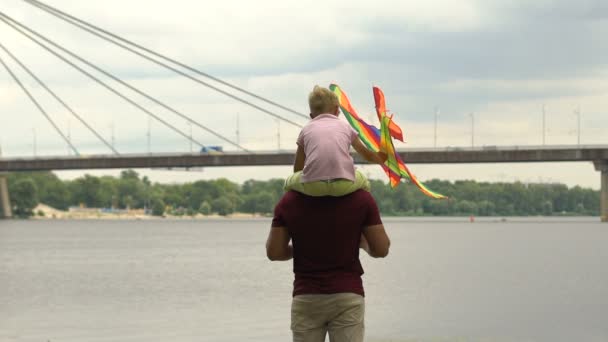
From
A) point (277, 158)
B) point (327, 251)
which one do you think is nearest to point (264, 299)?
point (327, 251)

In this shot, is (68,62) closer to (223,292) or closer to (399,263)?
(399,263)

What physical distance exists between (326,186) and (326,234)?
0.30m

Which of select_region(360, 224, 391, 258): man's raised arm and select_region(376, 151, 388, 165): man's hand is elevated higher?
select_region(376, 151, 388, 165): man's hand

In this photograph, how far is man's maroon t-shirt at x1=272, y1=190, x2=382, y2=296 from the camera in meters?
5.18

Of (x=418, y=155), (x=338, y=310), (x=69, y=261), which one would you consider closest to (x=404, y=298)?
(x=338, y=310)

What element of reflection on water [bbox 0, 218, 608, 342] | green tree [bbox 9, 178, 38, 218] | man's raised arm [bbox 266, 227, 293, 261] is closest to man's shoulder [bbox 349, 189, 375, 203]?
man's raised arm [bbox 266, 227, 293, 261]

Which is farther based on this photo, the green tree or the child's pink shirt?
the green tree

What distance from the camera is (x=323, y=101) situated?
5.24 meters

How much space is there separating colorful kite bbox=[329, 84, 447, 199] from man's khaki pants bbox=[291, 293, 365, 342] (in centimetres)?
66

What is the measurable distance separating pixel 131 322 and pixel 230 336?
3.28 meters

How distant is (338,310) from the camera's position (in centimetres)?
528

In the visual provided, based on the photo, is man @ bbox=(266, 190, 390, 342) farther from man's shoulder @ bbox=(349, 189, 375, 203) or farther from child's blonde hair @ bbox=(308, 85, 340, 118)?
child's blonde hair @ bbox=(308, 85, 340, 118)

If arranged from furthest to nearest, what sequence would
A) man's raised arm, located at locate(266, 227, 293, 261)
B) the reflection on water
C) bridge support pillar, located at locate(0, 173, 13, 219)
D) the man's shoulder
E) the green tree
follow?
the green tree < bridge support pillar, located at locate(0, 173, 13, 219) < the reflection on water < man's raised arm, located at locate(266, 227, 293, 261) < the man's shoulder

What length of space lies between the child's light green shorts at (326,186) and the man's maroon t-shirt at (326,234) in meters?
0.05
